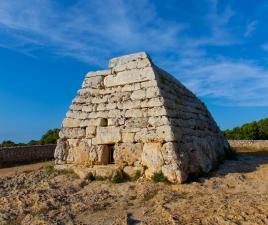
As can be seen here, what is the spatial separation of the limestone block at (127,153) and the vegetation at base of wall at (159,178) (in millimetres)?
671

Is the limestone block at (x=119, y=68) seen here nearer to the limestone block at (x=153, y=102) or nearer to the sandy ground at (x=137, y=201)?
the limestone block at (x=153, y=102)

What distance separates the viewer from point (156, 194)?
5.40 metres

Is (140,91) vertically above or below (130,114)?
above

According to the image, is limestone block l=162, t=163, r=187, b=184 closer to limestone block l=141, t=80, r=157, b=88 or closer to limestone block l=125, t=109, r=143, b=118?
limestone block l=125, t=109, r=143, b=118

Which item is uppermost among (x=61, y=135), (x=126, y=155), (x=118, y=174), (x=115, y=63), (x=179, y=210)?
(x=115, y=63)

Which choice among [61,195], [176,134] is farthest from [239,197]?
[61,195]

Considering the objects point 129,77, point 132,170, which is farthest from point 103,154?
point 129,77

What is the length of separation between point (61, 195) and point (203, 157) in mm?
3549

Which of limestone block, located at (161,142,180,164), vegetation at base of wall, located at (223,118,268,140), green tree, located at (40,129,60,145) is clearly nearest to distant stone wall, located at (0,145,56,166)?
green tree, located at (40,129,60,145)

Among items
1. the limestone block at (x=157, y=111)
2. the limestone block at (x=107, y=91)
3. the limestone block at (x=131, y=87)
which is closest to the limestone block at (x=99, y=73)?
the limestone block at (x=107, y=91)

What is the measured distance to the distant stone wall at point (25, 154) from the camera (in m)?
13.5

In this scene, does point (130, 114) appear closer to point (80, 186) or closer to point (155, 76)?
point (155, 76)

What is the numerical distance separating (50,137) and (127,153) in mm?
16028

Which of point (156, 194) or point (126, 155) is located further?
point (126, 155)
